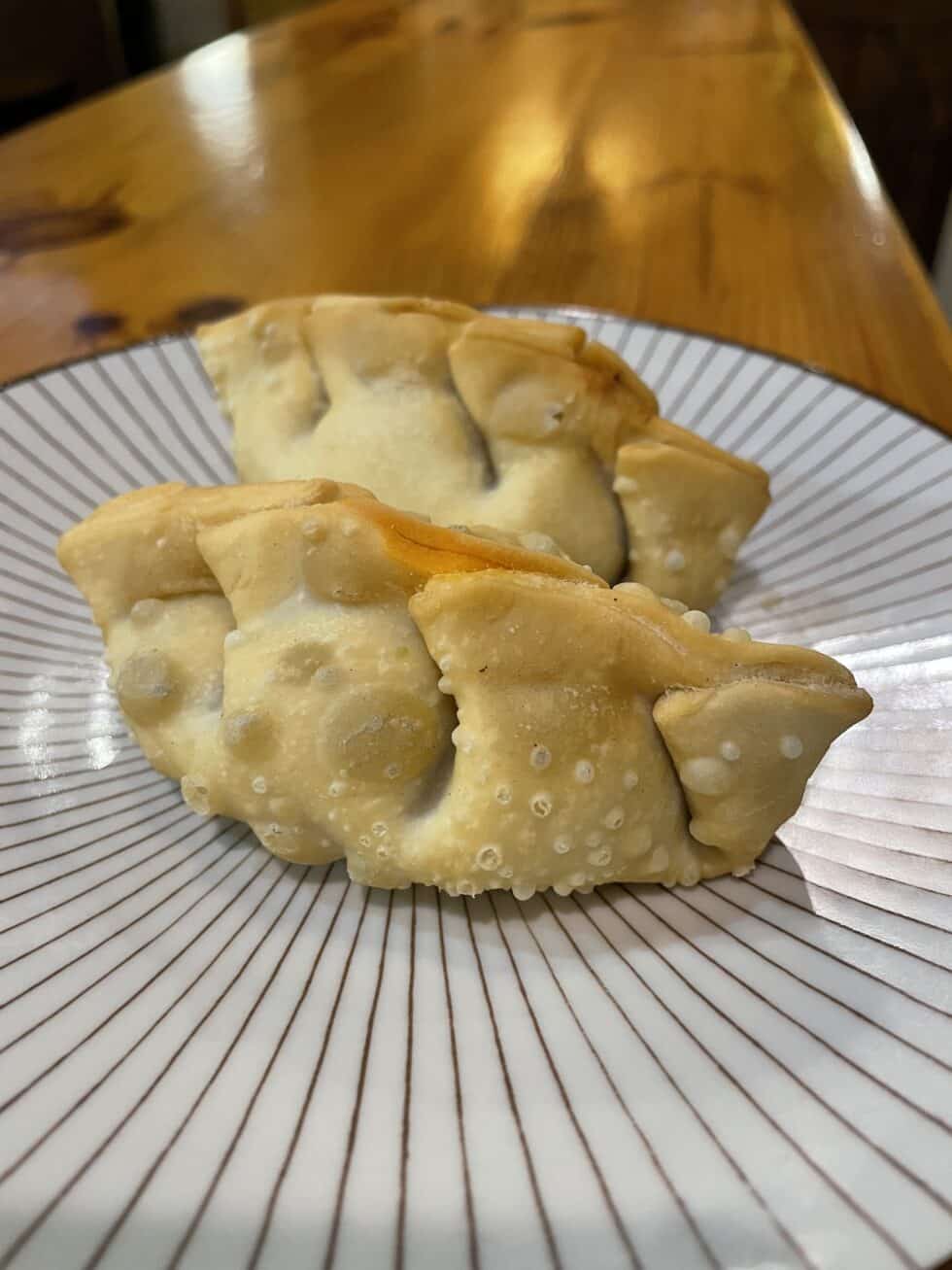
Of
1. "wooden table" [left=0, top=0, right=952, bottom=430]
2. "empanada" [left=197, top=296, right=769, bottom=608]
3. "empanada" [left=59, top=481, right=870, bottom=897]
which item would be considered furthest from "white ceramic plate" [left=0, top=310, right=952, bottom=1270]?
"wooden table" [left=0, top=0, right=952, bottom=430]

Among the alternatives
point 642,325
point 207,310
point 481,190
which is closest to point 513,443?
point 642,325

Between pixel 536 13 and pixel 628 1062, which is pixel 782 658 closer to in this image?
pixel 628 1062

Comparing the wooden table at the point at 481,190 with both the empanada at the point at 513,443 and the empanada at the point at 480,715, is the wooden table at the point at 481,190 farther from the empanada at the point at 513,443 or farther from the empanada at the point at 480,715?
the empanada at the point at 480,715

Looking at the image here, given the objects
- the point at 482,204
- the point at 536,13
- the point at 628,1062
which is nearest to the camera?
the point at 628,1062

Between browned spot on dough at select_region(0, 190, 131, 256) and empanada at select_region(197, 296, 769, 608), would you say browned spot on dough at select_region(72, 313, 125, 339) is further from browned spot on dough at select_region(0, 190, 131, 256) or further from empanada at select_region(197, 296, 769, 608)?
empanada at select_region(197, 296, 769, 608)

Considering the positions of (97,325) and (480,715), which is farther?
(97,325)

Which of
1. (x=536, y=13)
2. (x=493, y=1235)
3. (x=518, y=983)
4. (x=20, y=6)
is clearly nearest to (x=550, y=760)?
(x=518, y=983)

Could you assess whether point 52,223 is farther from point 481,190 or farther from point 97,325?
point 481,190
